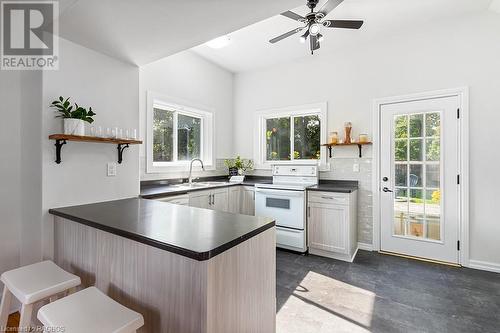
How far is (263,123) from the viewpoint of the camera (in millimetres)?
4461

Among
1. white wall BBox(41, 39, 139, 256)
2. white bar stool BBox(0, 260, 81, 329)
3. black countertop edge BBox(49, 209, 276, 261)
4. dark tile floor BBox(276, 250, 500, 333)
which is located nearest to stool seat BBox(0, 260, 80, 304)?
white bar stool BBox(0, 260, 81, 329)

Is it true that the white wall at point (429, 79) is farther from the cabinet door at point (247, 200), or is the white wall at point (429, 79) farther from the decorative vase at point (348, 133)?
the cabinet door at point (247, 200)

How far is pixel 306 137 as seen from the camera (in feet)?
13.3

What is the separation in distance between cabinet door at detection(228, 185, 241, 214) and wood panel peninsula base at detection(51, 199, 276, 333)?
2032 mm

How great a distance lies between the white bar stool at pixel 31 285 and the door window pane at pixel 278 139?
11.3ft

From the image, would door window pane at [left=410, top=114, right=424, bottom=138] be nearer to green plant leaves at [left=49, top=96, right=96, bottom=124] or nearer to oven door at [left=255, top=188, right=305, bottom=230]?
oven door at [left=255, top=188, right=305, bottom=230]

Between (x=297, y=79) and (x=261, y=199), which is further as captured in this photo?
(x=297, y=79)

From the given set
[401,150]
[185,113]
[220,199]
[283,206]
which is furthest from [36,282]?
[401,150]

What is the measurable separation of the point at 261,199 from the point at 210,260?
2.57 metres

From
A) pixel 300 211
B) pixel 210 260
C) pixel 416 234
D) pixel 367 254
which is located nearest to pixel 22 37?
pixel 210 260

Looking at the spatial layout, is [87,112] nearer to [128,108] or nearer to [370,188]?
[128,108]

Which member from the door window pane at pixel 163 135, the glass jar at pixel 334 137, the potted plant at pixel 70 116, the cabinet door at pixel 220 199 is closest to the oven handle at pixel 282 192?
the cabinet door at pixel 220 199

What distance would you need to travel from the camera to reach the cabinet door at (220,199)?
10.8ft

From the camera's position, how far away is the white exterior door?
291cm
